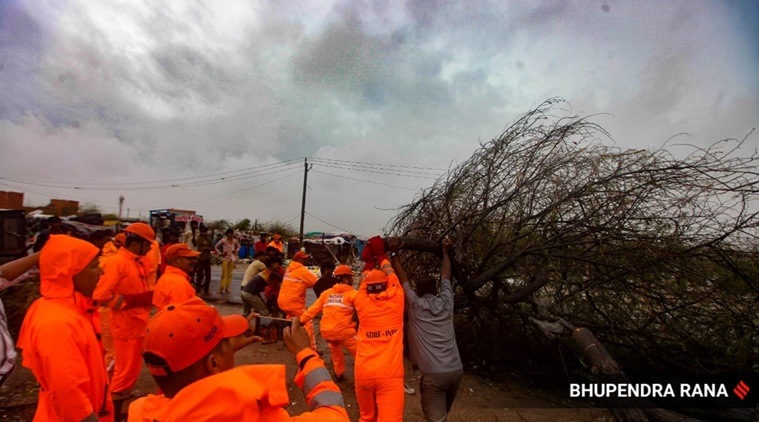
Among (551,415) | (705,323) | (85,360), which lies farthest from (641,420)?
(85,360)

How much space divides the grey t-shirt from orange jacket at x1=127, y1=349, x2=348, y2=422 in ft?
7.41

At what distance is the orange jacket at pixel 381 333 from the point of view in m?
3.29

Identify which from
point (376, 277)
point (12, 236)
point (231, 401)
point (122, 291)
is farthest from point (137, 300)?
point (12, 236)

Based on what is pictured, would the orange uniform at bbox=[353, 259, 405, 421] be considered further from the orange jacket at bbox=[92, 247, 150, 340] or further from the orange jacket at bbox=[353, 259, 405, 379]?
the orange jacket at bbox=[92, 247, 150, 340]

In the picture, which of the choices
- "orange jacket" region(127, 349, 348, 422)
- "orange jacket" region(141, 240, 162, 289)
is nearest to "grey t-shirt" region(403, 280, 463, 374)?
"orange jacket" region(127, 349, 348, 422)

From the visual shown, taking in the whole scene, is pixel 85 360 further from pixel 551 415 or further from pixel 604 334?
pixel 604 334

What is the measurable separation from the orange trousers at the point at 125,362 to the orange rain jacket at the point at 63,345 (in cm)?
157

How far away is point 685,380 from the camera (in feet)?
15.0

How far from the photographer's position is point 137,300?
384 centimetres

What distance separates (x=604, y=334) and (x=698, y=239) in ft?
5.47

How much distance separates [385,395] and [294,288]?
3.31m

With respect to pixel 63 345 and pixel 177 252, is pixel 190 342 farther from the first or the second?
pixel 177 252

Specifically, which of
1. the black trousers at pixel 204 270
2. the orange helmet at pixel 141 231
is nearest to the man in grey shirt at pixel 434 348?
the orange helmet at pixel 141 231

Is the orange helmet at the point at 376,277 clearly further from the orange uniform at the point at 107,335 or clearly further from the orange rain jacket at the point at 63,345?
the orange uniform at the point at 107,335
